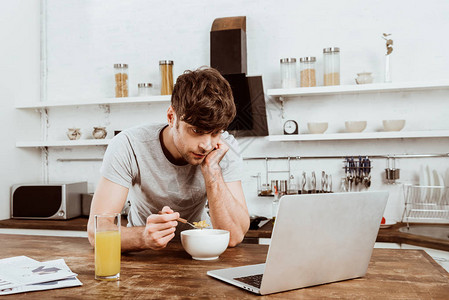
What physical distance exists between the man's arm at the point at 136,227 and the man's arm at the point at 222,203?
295 mm

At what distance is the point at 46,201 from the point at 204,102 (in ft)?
7.62

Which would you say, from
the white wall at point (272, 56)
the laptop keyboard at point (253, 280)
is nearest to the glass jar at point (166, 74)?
the white wall at point (272, 56)

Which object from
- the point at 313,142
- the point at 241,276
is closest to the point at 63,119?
the point at 313,142

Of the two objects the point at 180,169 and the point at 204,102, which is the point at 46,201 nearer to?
the point at 180,169

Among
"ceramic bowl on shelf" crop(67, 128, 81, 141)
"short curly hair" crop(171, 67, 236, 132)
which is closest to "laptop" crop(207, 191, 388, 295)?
"short curly hair" crop(171, 67, 236, 132)

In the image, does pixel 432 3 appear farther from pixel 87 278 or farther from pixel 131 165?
pixel 87 278

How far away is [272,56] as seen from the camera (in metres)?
3.39

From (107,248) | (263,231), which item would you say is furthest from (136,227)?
(263,231)

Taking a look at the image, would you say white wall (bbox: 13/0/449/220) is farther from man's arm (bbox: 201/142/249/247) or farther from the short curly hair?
the short curly hair

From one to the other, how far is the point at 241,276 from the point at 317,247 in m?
0.21

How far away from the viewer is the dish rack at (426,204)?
2.98m

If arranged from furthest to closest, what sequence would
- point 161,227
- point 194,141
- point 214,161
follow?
point 214,161
point 194,141
point 161,227

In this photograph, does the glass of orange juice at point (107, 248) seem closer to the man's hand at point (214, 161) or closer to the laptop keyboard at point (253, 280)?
the laptop keyboard at point (253, 280)

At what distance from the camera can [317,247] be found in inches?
42.9
